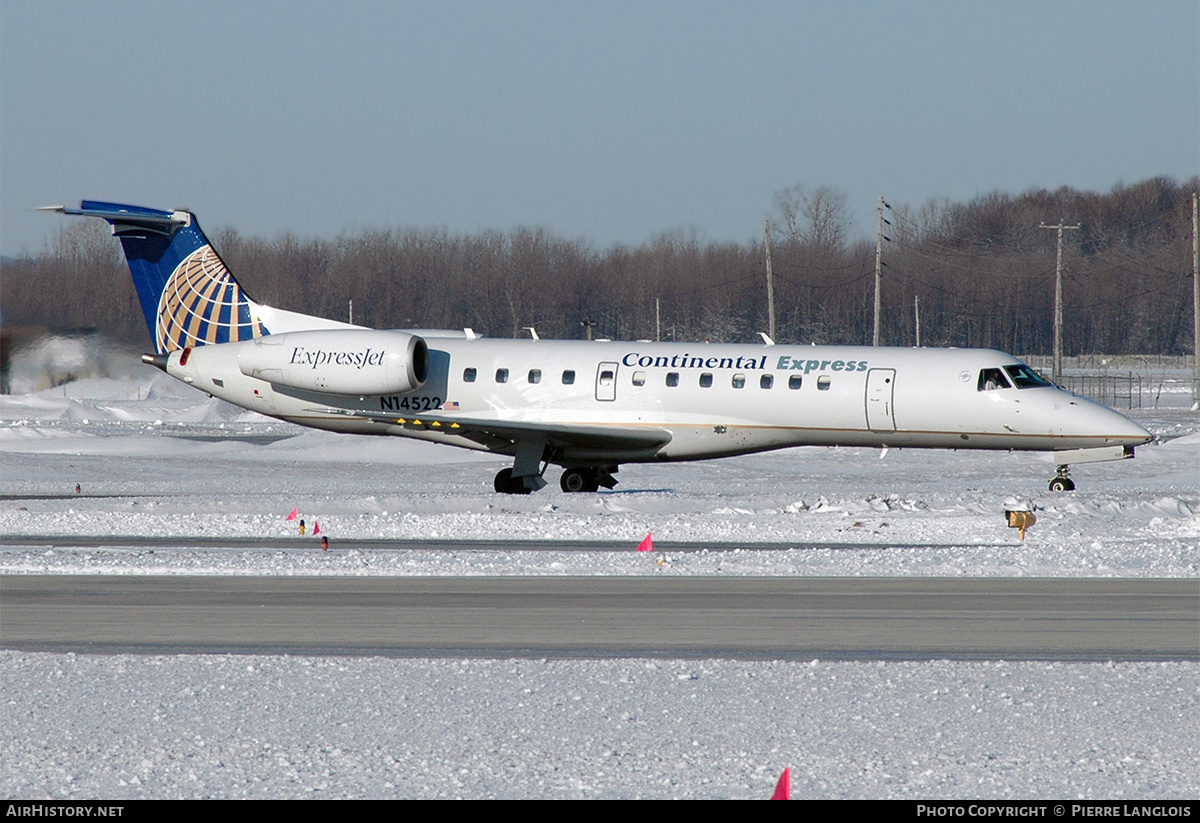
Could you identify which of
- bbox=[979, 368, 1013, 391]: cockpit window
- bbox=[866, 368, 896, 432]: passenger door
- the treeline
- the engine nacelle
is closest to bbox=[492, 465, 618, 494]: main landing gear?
the engine nacelle

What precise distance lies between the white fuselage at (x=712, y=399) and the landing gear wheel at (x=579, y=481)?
0.51 m

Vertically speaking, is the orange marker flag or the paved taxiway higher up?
the orange marker flag

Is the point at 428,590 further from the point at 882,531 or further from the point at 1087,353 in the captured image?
the point at 1087,353

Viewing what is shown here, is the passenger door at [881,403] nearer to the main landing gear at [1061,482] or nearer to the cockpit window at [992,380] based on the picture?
the cockpit window at [992,380]

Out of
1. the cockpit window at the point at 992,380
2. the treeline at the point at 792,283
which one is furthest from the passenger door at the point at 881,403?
the treeline at the point at 792,283

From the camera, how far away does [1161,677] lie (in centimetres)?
876

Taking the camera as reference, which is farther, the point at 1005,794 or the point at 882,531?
the point at 882,531

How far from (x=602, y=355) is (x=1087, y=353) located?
262ft

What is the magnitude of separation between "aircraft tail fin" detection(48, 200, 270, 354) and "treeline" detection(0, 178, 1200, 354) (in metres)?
42.7

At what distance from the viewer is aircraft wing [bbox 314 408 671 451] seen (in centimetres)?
2275

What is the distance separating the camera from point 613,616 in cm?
1138

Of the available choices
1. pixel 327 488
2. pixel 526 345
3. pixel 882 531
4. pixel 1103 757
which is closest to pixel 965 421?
pixel 882 531

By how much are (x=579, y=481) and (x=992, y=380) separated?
7485 mm

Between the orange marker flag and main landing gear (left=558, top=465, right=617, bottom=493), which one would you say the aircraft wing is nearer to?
main landing gear (left=558, top=465, right=617, bottom=493)
